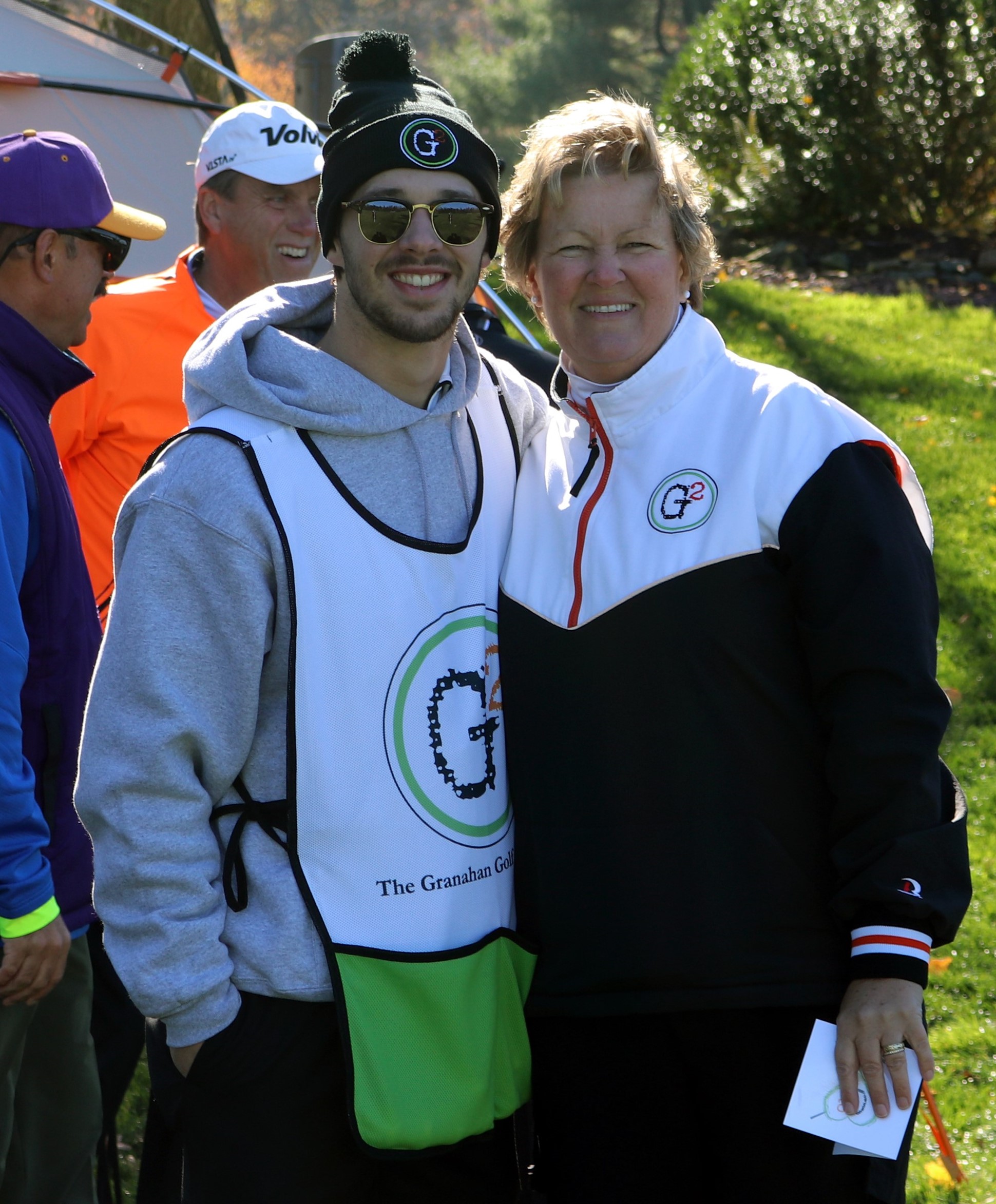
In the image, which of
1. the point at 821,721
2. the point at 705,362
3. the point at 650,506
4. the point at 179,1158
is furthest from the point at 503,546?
the point at 179,1158

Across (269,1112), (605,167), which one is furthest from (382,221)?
(269,1112)

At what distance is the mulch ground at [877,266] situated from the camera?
10.4 metres

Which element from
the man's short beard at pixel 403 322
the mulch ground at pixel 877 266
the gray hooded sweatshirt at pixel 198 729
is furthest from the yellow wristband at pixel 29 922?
the mulch ground at pixel 877 266

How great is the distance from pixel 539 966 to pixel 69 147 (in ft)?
7.47

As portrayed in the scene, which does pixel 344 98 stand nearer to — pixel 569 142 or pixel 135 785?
pixel 569 142

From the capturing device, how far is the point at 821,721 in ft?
6.77

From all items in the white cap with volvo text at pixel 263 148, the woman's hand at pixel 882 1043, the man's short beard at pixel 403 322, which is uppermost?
the white cap with volvo text at pixel 263 148

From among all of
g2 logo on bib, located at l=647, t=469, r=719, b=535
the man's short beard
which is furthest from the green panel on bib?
the man's short beard

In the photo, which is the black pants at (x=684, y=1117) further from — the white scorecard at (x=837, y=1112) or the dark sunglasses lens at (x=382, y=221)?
the dark sunglasses lens at (x=382, y=221)

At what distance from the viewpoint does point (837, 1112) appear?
1915 mm

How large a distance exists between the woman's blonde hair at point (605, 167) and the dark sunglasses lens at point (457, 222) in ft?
0.58

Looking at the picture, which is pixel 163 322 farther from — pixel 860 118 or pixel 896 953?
pixel 860 118

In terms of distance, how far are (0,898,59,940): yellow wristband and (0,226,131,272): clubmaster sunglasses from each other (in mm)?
1471

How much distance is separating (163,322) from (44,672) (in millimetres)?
1357
